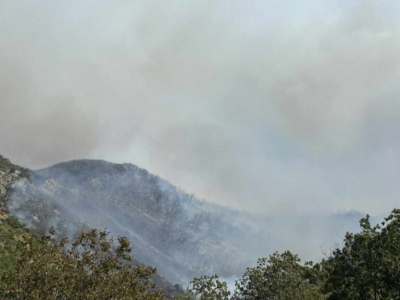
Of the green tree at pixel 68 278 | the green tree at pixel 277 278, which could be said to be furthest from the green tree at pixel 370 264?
the green tree at pixel 68 278

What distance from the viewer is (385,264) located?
43.8 meters

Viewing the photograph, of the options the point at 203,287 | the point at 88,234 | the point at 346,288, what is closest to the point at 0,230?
the point at 203,287

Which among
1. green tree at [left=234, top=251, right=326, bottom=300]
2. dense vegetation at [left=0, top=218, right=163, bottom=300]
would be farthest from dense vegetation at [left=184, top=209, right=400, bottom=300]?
dense vegetation at [left=0, top=218, right=163, bottom=300]

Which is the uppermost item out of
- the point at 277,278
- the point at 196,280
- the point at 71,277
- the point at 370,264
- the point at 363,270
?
the point at 277,278

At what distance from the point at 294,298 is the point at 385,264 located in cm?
Result: 1074

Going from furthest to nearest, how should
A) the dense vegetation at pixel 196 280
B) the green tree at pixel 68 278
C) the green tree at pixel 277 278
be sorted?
the green tree at pixel 277 278 < the dense vegetation at pixel 196 280 < the green tree at pixel 68 278

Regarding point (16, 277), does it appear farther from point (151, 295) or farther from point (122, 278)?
point (151, 295)

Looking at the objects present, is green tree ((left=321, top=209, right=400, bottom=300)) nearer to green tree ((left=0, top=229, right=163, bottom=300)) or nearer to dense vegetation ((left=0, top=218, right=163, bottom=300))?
dense vegetation ((left=0, top=218, right=163, bottom=300))

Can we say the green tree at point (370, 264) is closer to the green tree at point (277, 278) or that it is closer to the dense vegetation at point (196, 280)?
the dense vegetation at point (196, 280)

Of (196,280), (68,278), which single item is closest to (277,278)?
(196,280)

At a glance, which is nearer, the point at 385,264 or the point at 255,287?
the point at 385,264

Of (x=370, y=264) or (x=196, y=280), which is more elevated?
(x=370, y=264)

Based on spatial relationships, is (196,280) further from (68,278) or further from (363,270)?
(68,278)

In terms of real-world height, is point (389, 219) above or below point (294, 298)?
above
